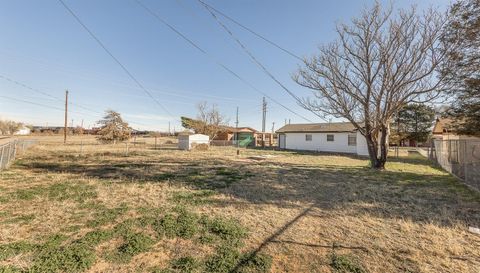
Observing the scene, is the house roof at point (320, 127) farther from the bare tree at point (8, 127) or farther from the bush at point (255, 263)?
the bare tree at point (8, 127)

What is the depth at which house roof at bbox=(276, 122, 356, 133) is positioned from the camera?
26009mm

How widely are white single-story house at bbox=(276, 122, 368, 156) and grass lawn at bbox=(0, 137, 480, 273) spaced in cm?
1740

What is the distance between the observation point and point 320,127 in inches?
1143

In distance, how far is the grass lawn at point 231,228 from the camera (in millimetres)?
3281

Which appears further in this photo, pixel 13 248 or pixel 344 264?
pixel 13 248

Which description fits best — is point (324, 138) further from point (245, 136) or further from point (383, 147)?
point (245, 136)

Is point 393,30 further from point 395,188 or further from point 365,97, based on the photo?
point 395,188

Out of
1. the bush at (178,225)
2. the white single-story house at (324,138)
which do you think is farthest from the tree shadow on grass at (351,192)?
the white single-story house at (324,138)

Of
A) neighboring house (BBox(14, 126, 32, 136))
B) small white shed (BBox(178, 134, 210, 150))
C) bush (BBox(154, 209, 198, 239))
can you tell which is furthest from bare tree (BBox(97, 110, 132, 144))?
neighboring house (BBox(14, 126, 32, 136))

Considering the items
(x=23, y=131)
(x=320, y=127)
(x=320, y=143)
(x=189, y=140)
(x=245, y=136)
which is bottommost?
(x=320, y=143)

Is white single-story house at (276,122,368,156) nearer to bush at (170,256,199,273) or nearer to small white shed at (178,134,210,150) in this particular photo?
small white shed at (178,134,210,150)

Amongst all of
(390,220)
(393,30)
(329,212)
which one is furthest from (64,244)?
(393,30)

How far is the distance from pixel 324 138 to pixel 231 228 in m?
25.1

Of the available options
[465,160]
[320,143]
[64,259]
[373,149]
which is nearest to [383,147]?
[373,149]
